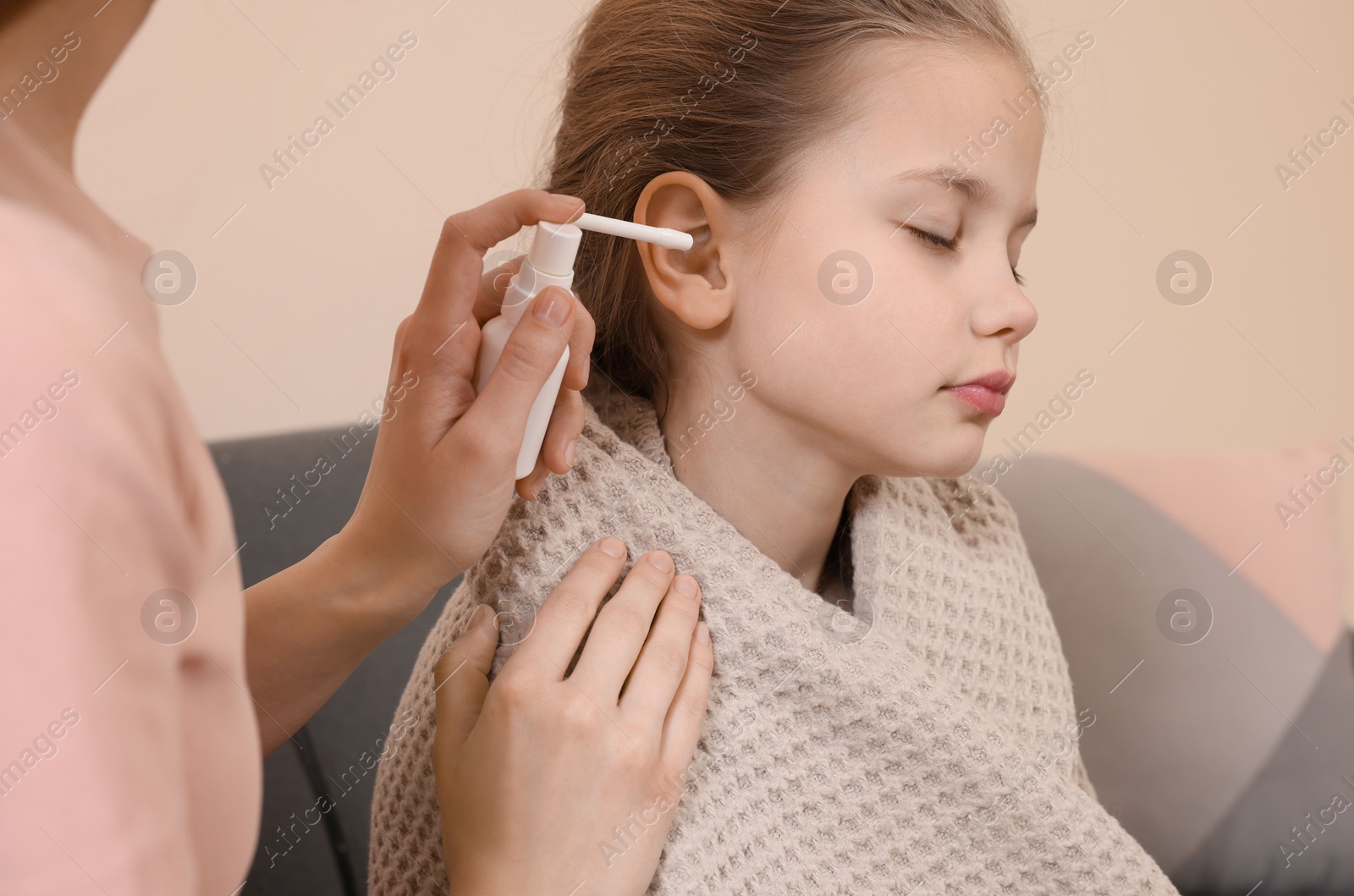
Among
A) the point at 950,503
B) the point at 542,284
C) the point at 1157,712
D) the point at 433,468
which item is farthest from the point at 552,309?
the point at 1157,712

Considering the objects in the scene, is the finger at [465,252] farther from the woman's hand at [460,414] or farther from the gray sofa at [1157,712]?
the gray sofa at [1157,712]

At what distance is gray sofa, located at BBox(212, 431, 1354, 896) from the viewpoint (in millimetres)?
1168

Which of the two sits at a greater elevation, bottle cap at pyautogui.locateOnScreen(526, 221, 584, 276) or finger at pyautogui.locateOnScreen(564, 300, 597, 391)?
bottle cap at pyautogui.locateOnScreen(526, 221, 584, 276)

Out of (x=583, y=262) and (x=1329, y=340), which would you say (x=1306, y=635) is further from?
(x=583, y=262)

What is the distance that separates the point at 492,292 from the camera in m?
0.66

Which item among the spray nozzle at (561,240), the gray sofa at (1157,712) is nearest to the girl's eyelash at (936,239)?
the spray nozzle at (561,240)

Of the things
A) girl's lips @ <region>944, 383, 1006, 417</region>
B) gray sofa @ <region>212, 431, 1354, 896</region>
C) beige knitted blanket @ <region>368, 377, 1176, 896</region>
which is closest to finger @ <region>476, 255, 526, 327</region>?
beige knitted blanket @ <region>368, 377, 1176, 896</region>

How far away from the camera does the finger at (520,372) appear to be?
1.84 ft

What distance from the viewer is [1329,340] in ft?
3.97

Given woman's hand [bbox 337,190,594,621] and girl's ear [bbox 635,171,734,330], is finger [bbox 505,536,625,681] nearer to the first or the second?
woman's hand [bbox 337,190,594,621]

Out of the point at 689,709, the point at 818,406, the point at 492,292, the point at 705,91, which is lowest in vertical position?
the point at 689,709

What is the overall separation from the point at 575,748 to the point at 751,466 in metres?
0.30

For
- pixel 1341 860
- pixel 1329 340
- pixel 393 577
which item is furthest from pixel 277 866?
pixel 1329 340

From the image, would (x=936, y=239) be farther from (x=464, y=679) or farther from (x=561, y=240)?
(x=464, y=679)
